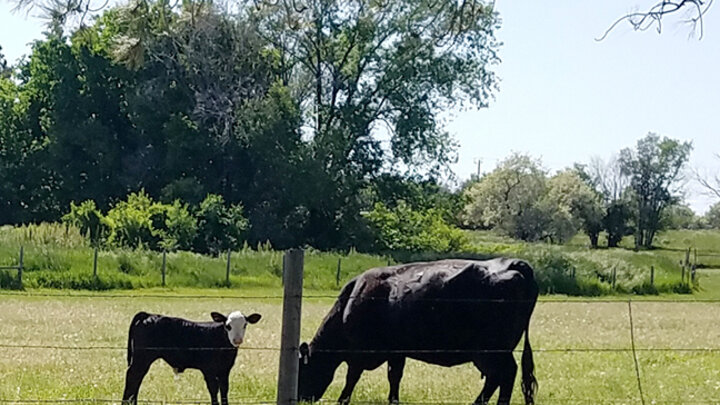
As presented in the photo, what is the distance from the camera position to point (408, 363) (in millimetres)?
14797

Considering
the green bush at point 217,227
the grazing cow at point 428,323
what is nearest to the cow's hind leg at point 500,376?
the grazing cow at point 428,323

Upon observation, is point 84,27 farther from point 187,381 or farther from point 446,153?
point 446,153

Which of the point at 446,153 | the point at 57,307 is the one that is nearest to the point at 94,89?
the point at 446,153

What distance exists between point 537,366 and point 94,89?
143 feet

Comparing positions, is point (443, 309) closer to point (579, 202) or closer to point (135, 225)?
point (135, 225)

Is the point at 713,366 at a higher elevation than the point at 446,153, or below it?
below

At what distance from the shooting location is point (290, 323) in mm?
7059

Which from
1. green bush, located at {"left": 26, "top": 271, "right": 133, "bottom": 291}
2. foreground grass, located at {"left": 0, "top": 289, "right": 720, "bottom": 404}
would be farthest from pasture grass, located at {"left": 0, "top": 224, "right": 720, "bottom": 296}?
foreground grass, located at {"left": 0, "top": 289, "right": 720, "bottom": 404}

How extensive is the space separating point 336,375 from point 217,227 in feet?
106

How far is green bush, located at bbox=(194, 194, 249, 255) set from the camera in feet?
145

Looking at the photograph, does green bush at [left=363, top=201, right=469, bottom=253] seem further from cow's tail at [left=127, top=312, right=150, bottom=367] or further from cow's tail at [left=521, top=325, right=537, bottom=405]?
cow's tail at [left=127, top=312, right=150, bottom=367]

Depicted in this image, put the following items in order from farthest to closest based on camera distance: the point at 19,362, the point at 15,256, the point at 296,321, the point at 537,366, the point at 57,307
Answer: the point at 15,256, the point at 57,307, the point at 537,366, the point at 19,362, the point at 296,321

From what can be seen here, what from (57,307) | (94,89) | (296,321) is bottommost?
(57,307)

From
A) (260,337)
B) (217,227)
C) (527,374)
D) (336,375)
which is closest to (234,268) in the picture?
(217,227)
